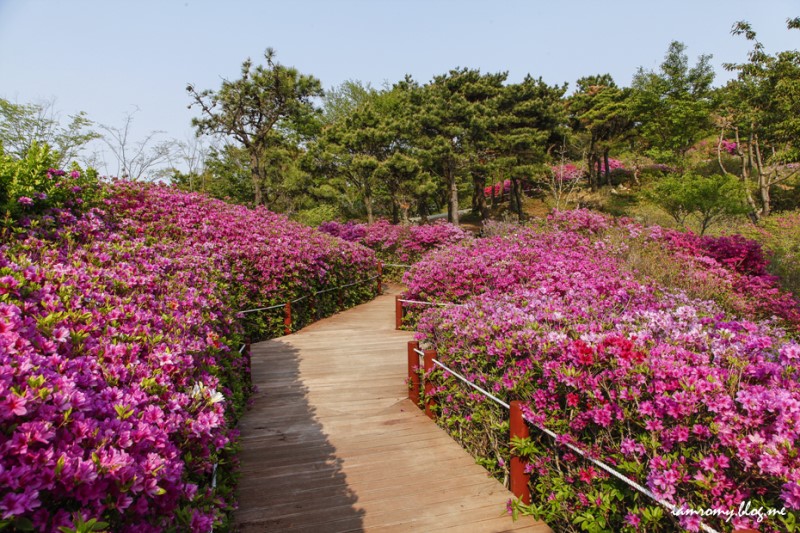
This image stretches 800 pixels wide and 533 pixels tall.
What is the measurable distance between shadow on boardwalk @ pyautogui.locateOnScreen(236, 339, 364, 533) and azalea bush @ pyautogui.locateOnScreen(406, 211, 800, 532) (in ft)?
4.42

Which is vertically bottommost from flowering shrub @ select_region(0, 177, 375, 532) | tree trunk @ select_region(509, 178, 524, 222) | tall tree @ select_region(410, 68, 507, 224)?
flowering shrub @ select_region(0, 177, 375, 532)

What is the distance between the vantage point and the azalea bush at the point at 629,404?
2.11m

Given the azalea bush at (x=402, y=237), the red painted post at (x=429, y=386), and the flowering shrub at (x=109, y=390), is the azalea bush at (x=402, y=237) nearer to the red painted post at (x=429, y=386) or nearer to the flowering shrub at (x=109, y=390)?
the red painted post at (x=429, y=386)

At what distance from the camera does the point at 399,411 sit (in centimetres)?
549

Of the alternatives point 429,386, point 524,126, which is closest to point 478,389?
point 429,386

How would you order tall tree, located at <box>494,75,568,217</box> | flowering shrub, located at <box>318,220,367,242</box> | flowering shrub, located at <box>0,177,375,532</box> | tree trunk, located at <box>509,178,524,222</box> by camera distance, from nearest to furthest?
flowering shrub, located at <box>0,177,375,532</box>, flowering shrub, located at <box>318,220,367,242</box>, tall tree, located at <box>494,75,568,217</box>, tree trunk, located at <box>509,178,524,222</box>

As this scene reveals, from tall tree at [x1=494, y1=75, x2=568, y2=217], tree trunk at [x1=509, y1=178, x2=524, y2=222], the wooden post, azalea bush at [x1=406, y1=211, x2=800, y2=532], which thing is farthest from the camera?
tree trunk at [x1=509, y1=178, x2=524, y2=222]

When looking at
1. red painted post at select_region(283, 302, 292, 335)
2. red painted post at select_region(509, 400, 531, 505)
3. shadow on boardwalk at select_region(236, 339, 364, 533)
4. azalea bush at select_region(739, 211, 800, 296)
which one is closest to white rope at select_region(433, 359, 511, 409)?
red painted post at select_region(509, 400, 531, 505)

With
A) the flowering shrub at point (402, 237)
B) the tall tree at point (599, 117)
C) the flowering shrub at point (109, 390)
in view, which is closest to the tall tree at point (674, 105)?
the tall tree at point (599, 117)

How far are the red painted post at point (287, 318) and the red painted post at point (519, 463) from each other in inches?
267

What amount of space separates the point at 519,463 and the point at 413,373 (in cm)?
240

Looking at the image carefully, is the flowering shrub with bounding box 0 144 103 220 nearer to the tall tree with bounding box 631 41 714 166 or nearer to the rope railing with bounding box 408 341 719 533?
the rope railing with bounding box 408 341 719 533

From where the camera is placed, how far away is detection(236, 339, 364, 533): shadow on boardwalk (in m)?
3.26

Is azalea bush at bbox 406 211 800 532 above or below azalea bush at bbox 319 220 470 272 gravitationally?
below
